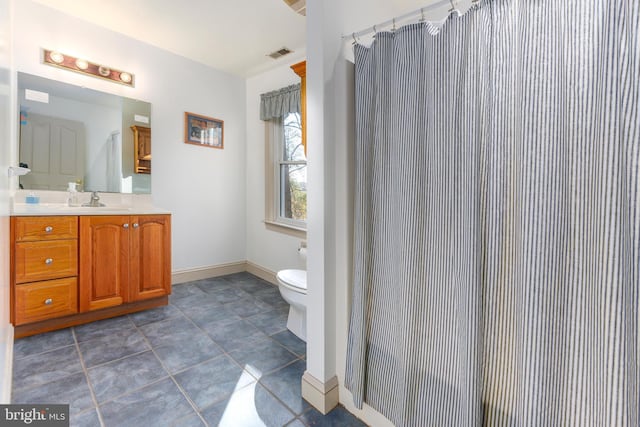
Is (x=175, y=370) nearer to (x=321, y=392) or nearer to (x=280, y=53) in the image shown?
(x=321, y=392)

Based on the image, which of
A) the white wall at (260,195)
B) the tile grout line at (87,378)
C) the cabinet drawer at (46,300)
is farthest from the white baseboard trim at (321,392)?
the cabinet drawer at (46,300)

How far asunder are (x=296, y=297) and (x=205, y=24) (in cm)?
A: 245

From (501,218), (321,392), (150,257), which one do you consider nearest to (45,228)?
(150,257)

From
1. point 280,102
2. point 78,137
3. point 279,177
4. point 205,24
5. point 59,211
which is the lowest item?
point 59,211

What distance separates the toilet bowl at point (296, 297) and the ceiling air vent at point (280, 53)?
2.26 meters

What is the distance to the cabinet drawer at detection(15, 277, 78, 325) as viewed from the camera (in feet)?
6.38

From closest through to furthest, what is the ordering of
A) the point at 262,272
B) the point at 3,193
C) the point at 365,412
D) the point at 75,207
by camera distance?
the point at 3,193
the point at 365,412
the point at 75,207
the point at 262,272

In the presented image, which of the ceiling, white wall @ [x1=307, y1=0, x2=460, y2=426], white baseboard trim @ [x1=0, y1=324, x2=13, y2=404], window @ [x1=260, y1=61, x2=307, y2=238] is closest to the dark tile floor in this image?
white baseboard trim @ [x1=0, y1=324, x2=13, y2=404]

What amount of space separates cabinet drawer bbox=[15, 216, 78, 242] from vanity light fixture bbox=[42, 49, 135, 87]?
140cm

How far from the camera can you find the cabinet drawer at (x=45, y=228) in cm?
192

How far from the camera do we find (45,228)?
201 centimetres

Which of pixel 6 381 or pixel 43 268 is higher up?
pixel 43 268

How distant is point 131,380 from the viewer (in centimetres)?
159

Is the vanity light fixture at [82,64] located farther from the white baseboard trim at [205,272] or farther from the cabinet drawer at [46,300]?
the white baseboard trim at [205,272]
